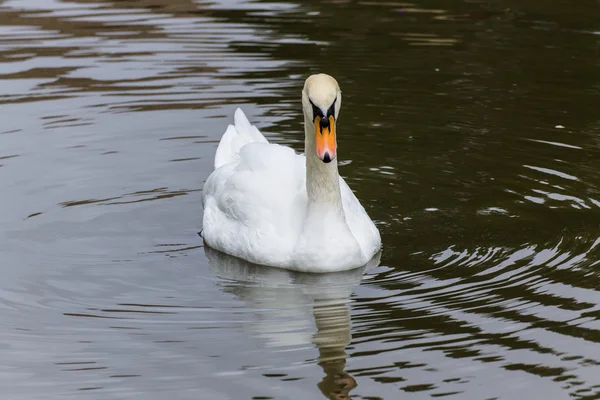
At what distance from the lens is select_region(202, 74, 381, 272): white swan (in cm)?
862

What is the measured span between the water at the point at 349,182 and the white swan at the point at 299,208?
17 centimetres

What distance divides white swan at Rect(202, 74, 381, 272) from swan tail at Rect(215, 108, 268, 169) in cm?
89

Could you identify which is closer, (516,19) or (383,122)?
(383,122)

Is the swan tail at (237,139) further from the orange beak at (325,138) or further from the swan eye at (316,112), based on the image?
the orange beak at (325,138)

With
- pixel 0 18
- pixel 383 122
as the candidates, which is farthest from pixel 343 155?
pixel 0 18

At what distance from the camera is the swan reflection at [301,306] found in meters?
7.24

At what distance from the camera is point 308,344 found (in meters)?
7.48

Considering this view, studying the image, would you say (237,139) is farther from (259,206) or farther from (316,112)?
(316,112)

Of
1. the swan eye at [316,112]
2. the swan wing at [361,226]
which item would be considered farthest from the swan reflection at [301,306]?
the swan eye at [316,112]

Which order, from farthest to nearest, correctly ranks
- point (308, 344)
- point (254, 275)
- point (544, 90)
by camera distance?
point (544, 90)
point (254, 275)
point (308, 344)

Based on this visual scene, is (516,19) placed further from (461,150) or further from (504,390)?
(504,390)

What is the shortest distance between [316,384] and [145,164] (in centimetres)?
516

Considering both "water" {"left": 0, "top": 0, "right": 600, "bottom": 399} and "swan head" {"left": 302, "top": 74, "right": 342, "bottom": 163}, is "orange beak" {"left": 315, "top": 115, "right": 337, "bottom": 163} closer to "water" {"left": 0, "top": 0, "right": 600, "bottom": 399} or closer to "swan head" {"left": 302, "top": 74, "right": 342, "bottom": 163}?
"swan head" {"left": 302, "top": 74, "right": 342, "bottom": 163}

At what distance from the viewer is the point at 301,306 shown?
26.8ft
